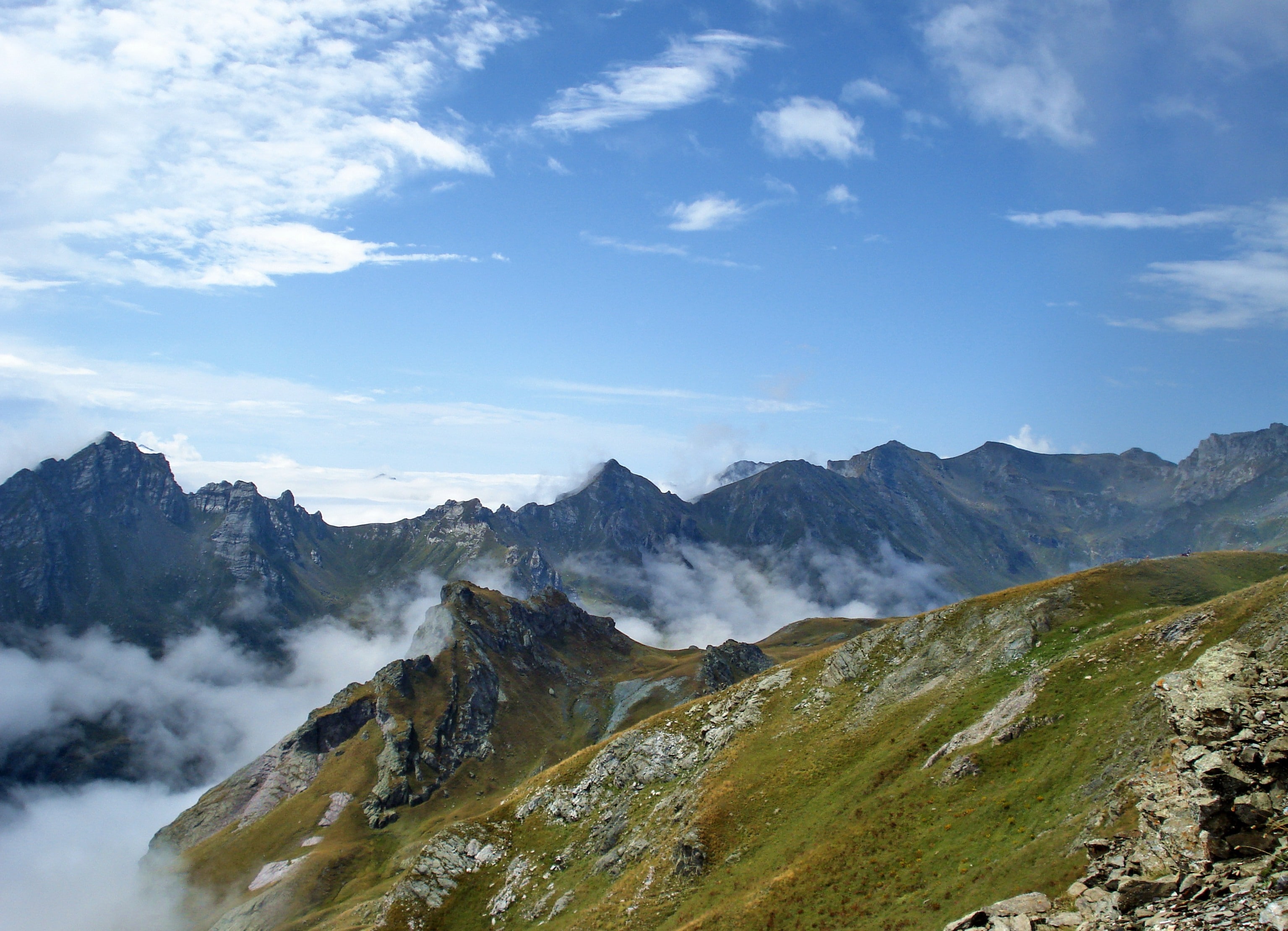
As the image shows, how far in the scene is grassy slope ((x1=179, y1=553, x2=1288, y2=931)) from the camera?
1690 inches

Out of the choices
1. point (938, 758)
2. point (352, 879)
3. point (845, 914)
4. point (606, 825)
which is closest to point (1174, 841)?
point (845, 914)

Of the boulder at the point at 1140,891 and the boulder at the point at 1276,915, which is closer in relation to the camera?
the boulder at the point at 1276,915

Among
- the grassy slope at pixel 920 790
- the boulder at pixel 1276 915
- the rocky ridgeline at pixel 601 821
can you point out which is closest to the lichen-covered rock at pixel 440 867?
the rocky ridgeline at pixel 601 821

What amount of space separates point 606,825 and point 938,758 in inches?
1591

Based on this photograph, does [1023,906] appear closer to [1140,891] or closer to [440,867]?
[1140,891]

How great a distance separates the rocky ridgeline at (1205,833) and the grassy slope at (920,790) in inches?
331

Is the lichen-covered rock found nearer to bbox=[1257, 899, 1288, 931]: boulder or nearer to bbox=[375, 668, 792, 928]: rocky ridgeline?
bbox=[375, 668, 792, 928]: rocky ridgeline

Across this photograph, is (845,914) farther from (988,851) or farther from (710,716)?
(710,716)

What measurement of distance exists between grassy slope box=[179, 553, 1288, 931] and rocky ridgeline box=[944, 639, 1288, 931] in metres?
8.40

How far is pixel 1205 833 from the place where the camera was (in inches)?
1021

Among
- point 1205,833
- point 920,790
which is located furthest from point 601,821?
point 1205,833

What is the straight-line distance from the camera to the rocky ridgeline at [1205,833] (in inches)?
912

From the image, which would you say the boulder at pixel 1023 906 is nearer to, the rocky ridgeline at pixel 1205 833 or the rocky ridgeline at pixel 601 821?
the rocky ridgeline at pixel 1205 833

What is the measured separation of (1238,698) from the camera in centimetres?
2897
